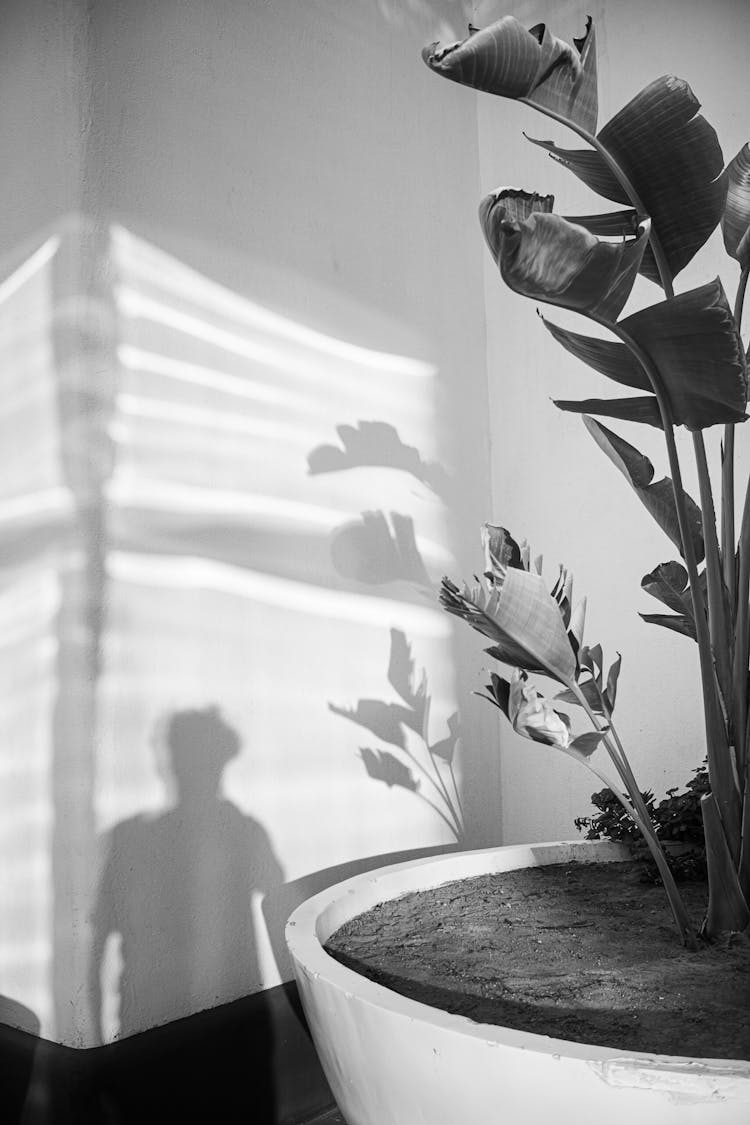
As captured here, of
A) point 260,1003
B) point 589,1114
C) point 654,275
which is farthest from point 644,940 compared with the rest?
point 654,275

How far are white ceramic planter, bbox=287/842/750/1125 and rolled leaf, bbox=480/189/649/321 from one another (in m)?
0.77

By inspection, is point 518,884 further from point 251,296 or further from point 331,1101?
point 251,296

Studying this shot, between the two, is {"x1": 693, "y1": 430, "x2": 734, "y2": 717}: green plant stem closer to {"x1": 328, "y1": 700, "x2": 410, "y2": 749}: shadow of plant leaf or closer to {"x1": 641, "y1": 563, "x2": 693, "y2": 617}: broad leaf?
{"x1": 641, "y1": 563, "x2": 693, "y2": 617}: broad leaf

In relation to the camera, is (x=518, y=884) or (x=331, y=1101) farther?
(x=331, y=1101)

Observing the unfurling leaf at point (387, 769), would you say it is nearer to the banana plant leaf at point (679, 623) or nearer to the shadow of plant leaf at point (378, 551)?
the shadow of plant leaf at point (378, 551)

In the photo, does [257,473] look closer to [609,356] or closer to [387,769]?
[387,769]

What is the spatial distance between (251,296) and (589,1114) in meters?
1.52

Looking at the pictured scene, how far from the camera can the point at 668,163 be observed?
123cm

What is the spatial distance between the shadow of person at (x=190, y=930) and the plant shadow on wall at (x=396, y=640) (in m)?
0.35

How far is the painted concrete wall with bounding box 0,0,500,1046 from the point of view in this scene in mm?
1598

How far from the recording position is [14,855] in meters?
1.64

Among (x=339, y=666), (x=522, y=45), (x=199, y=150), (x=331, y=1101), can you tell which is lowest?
(x=331, y=1101)

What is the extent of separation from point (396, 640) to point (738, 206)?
1.14 metres

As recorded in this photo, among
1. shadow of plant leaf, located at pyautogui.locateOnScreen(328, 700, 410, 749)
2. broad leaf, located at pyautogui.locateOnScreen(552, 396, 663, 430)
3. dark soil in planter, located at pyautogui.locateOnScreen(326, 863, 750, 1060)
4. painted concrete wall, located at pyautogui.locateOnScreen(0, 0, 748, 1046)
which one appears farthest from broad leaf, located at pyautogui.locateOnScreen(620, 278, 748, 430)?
shadow of plant leaf, located at pyautogui.locateOnScreen(328, 700, 410, 749)
